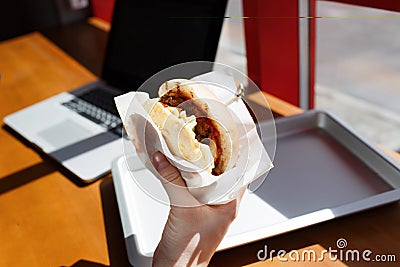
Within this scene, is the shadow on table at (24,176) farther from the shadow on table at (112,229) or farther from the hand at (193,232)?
the hand at (193,232)

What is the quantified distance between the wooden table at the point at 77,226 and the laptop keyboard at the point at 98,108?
5.4 inches

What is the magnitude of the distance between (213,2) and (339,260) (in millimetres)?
508

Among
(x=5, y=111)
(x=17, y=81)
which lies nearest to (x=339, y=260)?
(x=5, y=111)

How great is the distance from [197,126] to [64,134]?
1.74 feet

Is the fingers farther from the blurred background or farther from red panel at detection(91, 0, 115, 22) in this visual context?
red panel at detection(91, 0, 115, 22)

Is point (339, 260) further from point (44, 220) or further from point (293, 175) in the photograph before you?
point (44, 220)

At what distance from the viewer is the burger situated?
47cm

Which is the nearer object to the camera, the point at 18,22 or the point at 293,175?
the point at 293,175

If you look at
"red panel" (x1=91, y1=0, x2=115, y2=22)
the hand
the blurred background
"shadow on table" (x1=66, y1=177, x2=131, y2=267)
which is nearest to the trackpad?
"shadow on table" (x1=66, y1=177, x2=131, y2=267)

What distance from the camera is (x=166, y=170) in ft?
1.60

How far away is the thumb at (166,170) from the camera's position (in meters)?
0.49

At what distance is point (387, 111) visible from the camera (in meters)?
2.23

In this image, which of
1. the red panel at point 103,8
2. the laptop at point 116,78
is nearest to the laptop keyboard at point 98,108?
the laptop at point 116,78

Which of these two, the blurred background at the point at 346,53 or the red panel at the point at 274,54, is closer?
the red panel at the point at 274,54
